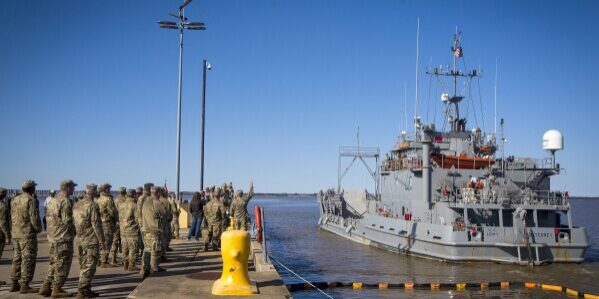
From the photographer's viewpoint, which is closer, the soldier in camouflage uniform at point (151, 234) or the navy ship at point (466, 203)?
the soldier in camouflage uniform at point (151, 234)

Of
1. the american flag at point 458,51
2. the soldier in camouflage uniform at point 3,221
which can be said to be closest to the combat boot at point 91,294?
the soldier in camouflage uniform at point 3,221

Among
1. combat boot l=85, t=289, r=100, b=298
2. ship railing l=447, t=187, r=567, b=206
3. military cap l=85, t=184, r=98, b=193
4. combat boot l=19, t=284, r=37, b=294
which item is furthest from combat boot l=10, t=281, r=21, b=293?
ship railing l=447, t=187, r=567, b=206

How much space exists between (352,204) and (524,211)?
23692 mm

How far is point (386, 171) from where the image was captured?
30.0m

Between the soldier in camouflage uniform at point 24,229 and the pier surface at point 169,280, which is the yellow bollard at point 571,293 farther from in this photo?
the soldier in camouflage uniform at point 24,229

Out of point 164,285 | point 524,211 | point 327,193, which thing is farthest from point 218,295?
point 327,193

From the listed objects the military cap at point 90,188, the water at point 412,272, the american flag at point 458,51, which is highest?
the american flag at point 458,51

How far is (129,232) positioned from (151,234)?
112 cm

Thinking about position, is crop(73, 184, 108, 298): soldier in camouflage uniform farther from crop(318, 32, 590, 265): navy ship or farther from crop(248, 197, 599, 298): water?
crop(318, 32, 590, 265): navy ship

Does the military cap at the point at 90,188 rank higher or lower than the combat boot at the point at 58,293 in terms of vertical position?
higher

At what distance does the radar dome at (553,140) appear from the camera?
21922 mm

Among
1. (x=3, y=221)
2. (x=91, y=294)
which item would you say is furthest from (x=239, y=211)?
(x=91, y=294)

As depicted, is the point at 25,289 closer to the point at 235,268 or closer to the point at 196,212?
the point at 235,268

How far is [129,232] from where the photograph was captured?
415 inches
